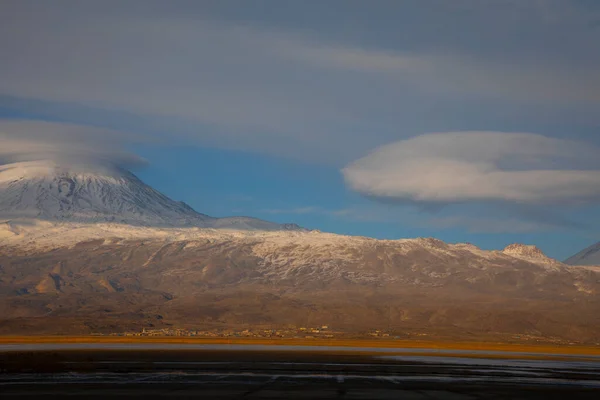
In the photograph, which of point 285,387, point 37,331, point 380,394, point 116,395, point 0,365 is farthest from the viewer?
point 37,331

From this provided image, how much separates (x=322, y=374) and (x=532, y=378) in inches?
631

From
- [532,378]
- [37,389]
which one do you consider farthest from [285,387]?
[532,378]

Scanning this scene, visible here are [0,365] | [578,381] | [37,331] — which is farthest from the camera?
[37,331]

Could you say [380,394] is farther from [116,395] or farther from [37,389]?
[37,389]

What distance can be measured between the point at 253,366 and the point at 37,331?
5087 inches

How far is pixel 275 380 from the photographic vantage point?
51.7 m

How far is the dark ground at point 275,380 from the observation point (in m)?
42.9

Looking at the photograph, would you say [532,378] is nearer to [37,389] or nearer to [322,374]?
[322,374]

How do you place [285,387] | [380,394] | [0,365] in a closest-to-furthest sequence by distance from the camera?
[380,394]
[285,387]
[0,365]

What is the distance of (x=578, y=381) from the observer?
57625mm

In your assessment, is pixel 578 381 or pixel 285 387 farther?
pixel 578 381

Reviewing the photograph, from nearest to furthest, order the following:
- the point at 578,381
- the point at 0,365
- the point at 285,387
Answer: the point at 285,387
the point at 578,381
the point at 0,365

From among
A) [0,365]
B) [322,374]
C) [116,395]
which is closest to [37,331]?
[0,365]

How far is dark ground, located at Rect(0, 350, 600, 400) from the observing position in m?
42.9
